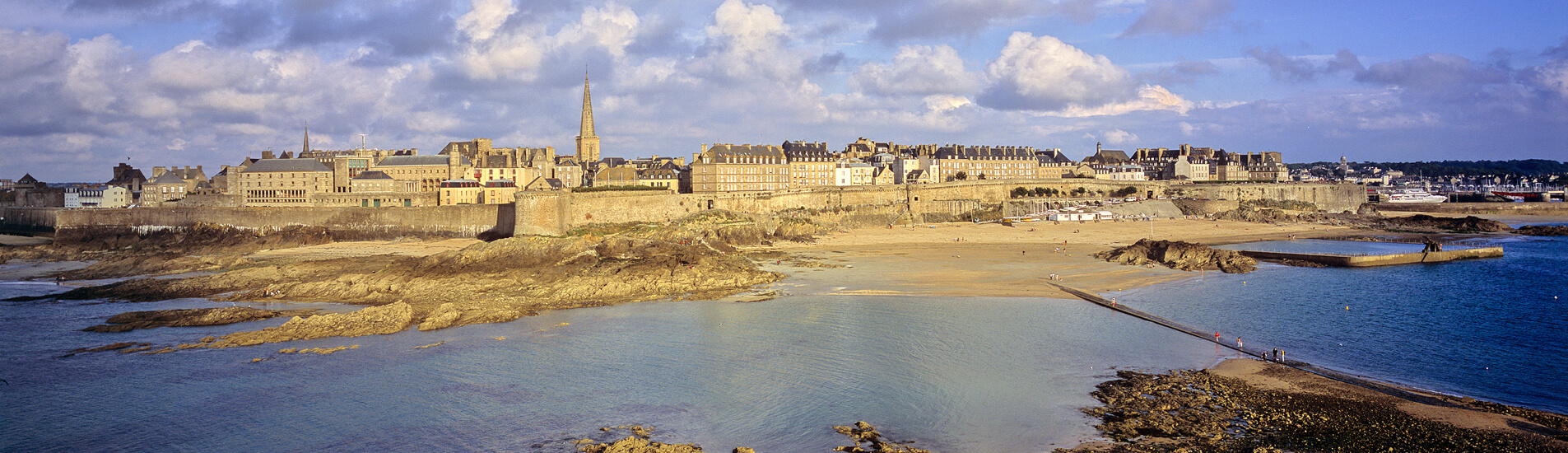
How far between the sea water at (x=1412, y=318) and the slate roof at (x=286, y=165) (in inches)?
1907

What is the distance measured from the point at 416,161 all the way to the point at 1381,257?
172ft

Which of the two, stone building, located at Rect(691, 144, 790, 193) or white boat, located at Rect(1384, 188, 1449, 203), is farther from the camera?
white boat, located at Rect(1384, 188, 1449, 203)

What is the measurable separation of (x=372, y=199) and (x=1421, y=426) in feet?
166

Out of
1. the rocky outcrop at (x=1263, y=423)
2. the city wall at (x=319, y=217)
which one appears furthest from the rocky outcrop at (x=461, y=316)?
the city wall at (x=319, y=217)

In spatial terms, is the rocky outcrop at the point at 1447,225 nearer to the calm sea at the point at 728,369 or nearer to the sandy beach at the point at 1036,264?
the sandy beach at the point at 1036,264

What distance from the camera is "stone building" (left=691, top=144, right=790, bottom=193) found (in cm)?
5219

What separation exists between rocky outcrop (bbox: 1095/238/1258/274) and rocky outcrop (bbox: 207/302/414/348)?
2471 cm

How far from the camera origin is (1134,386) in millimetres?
13961

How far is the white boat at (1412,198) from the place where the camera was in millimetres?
69637

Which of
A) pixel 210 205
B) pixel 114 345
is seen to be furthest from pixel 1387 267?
pixel 210 205

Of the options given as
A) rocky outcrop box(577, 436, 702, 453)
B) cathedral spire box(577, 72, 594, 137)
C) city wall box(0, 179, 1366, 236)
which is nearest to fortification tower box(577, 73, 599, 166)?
cathedral spire box(577, 72, 594, 137)

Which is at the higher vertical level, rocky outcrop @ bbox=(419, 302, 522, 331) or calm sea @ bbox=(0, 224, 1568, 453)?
rocky outcrop @ bbox=(419, 302, 522, 331)

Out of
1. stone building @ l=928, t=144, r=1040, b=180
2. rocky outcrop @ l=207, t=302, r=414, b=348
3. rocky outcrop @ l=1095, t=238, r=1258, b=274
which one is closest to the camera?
rocky outcrop @ l=207, t=302, r=414, b=348

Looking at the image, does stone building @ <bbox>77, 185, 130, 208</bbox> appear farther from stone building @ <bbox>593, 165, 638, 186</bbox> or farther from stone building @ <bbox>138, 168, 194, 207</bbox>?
stone building @ <bbox>593, 165, 638, 186</bbox>
